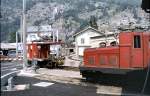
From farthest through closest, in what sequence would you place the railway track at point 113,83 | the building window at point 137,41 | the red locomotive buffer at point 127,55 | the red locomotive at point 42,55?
the red locomotive at point 42,55 → the building window at point 137,41 → the red locomotive buffer at point 127,55 → the railway track at point 113,83

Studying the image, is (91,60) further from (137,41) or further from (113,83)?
(137,41)

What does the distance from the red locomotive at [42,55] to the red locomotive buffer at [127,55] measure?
1509cm

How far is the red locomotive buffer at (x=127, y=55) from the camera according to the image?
17953mm

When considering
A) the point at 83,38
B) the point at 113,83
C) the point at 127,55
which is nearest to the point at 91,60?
the point at 113,83

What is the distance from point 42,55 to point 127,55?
19.2 m

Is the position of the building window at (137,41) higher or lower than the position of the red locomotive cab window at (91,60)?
higher

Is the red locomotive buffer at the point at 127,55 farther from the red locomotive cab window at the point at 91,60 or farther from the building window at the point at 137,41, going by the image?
the red locomotive cab window at the point at 91,60

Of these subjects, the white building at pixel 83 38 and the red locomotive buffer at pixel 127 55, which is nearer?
the red locomotive buffer at pixel 127 55

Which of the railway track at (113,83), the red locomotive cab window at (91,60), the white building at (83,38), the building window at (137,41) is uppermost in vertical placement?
the white building at (83,38)

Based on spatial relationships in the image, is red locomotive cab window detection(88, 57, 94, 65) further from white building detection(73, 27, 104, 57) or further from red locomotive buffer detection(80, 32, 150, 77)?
white building detection(73, 27, 104, 57)

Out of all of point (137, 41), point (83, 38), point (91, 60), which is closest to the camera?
point (137, 41)

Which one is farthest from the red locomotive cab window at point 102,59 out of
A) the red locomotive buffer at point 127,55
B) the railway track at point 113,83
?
the railway track at point 113,83

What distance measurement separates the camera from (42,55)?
120 feet

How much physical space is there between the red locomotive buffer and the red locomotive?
1509cm
